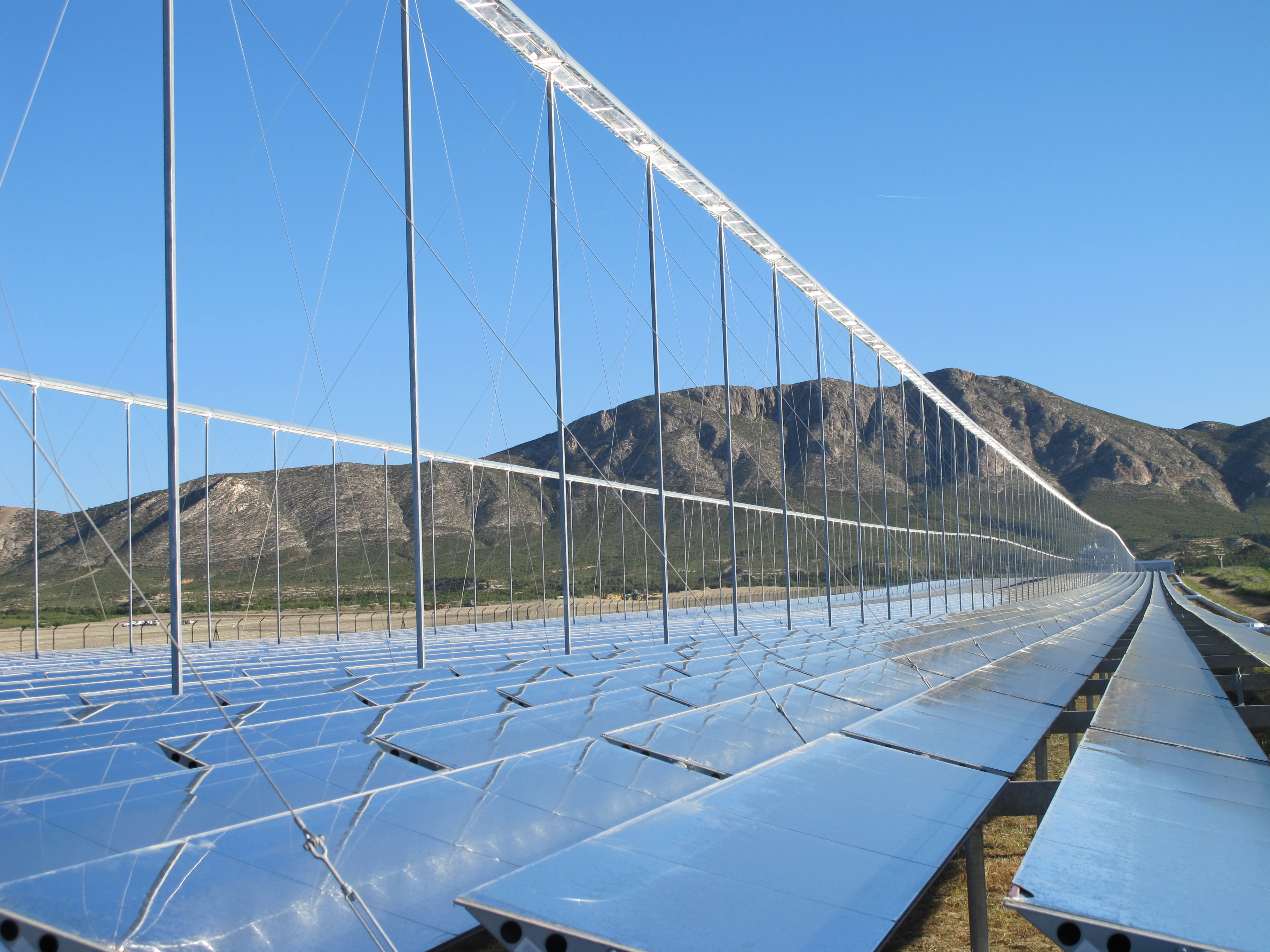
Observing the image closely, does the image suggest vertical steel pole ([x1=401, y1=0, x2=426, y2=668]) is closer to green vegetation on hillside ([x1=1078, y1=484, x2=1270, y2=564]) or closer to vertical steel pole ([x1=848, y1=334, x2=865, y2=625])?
vertical steel pole ([x1=848, y1=334, x2=865, y2=625])

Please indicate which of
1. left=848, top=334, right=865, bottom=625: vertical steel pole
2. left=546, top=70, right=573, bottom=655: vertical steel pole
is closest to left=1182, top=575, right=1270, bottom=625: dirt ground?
left=848, top=334, right=865, bottom=625: vertical steel pole

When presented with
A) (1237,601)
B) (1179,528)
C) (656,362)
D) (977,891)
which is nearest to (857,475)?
(656,362)

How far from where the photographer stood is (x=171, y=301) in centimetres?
1091

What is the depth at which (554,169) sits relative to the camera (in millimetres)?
18266

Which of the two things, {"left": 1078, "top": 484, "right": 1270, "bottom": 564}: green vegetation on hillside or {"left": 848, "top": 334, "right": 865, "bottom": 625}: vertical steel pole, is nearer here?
{"left": 848, "top": 334, "right": 865, "bottom": 625}: vertical steel pole

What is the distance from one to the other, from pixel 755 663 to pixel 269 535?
81.7 meters

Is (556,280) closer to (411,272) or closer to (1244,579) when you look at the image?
(411,272)

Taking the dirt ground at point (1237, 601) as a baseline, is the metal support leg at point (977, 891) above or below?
above

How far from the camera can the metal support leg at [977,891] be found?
519cm

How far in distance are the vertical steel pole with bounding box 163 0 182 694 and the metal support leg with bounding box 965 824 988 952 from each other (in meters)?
8.08

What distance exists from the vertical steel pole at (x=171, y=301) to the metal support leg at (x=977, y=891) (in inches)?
318

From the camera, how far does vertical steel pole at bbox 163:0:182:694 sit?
1023 cm

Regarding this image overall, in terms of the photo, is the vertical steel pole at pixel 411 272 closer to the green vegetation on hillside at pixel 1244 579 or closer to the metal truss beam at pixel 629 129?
the metal truss beam at pixel 629 129

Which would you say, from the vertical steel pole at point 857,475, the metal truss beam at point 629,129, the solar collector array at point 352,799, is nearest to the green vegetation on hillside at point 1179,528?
the vertical steel pole at point 857,475
